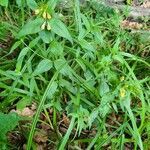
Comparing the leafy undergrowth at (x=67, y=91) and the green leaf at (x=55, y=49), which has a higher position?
the green leaf at (x=55, y=49)

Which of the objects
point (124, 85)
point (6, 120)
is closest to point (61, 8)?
point (124, 85)

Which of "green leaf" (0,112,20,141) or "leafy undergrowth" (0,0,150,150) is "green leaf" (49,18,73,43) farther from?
"green leaf" (0,112,20,141)

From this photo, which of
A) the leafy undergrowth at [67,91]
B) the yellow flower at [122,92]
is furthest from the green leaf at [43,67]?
the yellow flower at [122,92]

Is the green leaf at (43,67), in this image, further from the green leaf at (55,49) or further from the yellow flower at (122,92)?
the yellow flower at (122,92)

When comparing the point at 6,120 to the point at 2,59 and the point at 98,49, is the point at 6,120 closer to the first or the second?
the point at 2,59

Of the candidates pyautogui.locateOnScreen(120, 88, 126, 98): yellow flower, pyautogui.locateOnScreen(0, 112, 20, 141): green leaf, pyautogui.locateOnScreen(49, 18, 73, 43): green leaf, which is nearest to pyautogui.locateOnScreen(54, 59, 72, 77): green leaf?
pyautogui.locateOnScreen(49, 18, 73, 43): green leaf

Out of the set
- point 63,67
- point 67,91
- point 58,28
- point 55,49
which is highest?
point 58,28

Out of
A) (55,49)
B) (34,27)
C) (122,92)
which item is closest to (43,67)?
(55,49)

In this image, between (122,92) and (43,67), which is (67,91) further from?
(122,92)
